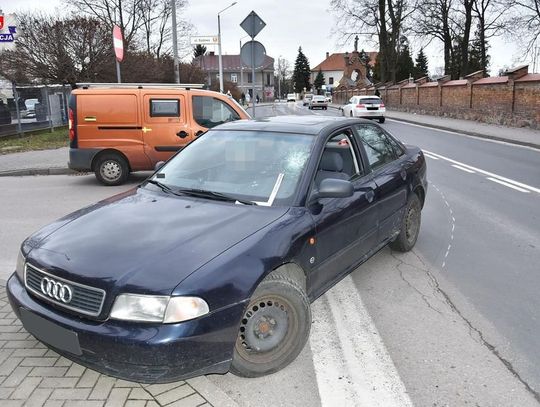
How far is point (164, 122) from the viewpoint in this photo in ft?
32.2

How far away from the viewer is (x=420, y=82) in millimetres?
37438

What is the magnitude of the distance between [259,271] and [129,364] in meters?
0.86

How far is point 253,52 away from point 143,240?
1035 cm

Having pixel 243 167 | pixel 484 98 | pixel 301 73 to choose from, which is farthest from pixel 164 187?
pixel 301 73

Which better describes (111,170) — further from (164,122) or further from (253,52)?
(253,52)

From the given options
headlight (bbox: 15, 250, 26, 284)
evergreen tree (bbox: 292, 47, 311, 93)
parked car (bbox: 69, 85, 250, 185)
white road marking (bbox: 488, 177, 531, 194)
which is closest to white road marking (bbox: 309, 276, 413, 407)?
headlight (bbox: 15, 250, 26, 284)

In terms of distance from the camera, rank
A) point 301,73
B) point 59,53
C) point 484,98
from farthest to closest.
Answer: point 301,73 → point 484,98 → point 59,53

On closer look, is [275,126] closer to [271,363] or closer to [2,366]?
[271,363]

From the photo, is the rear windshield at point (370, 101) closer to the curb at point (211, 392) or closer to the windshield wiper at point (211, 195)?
the windshield wiper at point (211, 195)

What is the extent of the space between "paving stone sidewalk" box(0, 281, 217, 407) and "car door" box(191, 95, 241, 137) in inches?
278

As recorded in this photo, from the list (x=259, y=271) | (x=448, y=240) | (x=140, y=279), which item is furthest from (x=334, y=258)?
(x=448, y=240)

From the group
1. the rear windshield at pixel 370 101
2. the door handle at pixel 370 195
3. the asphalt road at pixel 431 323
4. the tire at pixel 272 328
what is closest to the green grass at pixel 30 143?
the asphalt road at pixel 431 323

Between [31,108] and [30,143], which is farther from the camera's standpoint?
[31,108]

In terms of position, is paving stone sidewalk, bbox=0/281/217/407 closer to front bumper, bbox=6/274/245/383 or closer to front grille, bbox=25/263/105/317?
front bumper, bbox=6/274/245/383
